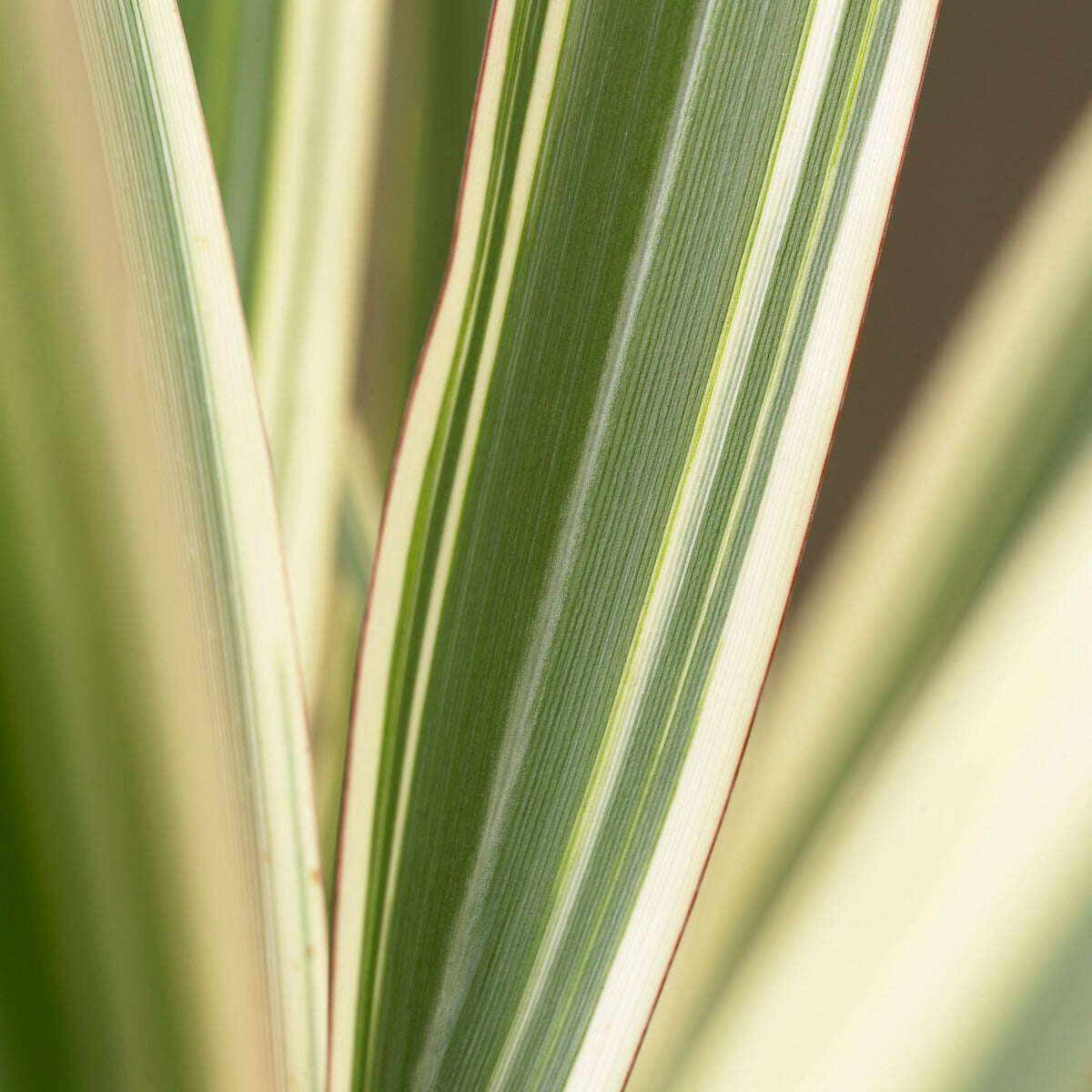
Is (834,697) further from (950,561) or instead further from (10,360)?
(10,360)

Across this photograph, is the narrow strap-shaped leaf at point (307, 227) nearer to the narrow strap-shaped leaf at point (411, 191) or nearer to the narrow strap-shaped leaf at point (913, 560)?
the narrow strap-shaped leaf at point (411, 191)

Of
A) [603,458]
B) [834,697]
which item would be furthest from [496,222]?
[834,697]

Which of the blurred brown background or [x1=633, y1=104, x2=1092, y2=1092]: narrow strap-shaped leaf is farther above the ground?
the blurred brown background

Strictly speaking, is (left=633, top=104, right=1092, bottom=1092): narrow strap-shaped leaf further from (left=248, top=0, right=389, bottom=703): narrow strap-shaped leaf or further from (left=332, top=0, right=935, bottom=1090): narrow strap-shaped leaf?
Result: (left=248, top=0, right=389, bottom=703): narrow strap-shaped leaf

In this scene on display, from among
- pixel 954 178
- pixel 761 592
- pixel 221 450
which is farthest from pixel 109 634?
pixel 954 178

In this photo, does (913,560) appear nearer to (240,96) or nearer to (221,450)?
(221,450)

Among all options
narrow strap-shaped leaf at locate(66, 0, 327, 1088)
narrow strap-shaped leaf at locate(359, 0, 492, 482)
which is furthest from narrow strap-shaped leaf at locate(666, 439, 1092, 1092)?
narrow strap-shaped leaf at locate(359, 0, 492, 482)
